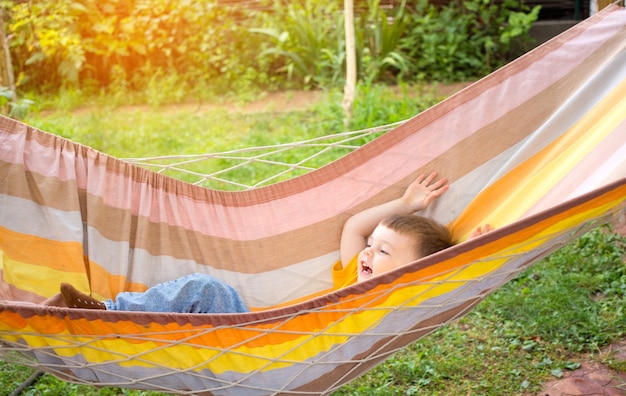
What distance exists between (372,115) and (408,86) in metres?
0.97

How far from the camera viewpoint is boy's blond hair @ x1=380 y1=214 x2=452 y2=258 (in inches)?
75.5

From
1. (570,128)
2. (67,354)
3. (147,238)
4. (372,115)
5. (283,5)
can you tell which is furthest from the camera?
(283,5)

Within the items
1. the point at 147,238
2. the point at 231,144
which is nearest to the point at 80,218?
the point at 147,238

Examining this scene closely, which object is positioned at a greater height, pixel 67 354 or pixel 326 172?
pixel 326 172

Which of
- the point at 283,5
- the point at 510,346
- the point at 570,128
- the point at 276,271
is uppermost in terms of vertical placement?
the point at 283,5

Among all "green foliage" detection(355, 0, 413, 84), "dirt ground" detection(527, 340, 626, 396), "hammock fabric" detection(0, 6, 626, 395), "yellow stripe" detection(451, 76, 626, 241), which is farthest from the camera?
"green foliage" detection(355, 0, 413, 84)

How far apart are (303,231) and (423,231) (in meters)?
0.38

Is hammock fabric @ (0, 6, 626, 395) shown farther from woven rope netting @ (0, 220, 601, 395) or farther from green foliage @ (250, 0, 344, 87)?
green foliage @ (250, 0, 344, 87)

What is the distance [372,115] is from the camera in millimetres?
3926

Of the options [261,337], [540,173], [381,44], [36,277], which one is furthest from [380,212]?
[381,44]

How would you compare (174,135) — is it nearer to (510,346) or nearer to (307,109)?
(307,109)

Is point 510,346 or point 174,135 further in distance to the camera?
point 174,135

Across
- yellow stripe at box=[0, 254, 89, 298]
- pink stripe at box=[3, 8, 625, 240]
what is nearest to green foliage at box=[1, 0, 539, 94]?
pink stripe at box=[3, 8, 625, 240]

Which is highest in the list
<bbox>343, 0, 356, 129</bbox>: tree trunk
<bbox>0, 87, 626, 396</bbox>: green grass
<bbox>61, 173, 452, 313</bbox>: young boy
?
<bbox>343, 0, 356, 129</bbox>: tree trunk
